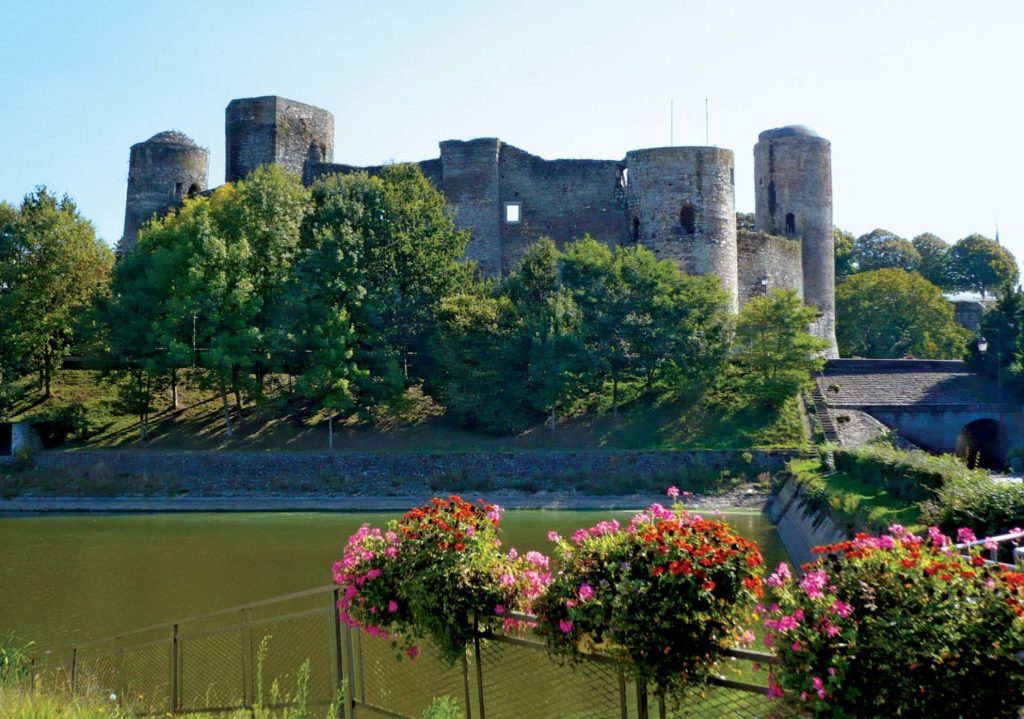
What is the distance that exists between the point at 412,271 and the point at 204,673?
23.2 meters

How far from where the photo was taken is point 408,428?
31.5 m

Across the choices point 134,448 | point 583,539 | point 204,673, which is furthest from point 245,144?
point 583,539

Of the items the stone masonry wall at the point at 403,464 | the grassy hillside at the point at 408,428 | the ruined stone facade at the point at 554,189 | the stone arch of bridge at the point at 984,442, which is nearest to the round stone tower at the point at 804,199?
the ruined stone facade at the point at 554,189

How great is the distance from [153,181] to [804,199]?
25.1 meters

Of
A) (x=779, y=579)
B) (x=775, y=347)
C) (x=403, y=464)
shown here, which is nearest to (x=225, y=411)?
(x=403, y=464)

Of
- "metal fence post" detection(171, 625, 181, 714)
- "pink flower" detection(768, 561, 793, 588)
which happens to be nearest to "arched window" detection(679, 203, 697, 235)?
"metal fence post" detection(171, 625, 181, 714)

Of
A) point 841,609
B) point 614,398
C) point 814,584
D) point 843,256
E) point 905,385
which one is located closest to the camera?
point 841,609

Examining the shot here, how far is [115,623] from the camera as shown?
1397 cm

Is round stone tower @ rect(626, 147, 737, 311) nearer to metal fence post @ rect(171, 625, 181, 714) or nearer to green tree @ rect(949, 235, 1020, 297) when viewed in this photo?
metal fence post @ rect(171, 625, 181, 714)

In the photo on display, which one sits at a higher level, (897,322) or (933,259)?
(933,259)

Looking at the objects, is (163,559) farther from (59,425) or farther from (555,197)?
(555,197)

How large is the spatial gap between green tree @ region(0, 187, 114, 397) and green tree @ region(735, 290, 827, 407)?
20559mm

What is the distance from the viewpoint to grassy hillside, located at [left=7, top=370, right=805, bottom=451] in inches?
1160

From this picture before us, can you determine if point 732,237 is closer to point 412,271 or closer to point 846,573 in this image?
point 412,271
